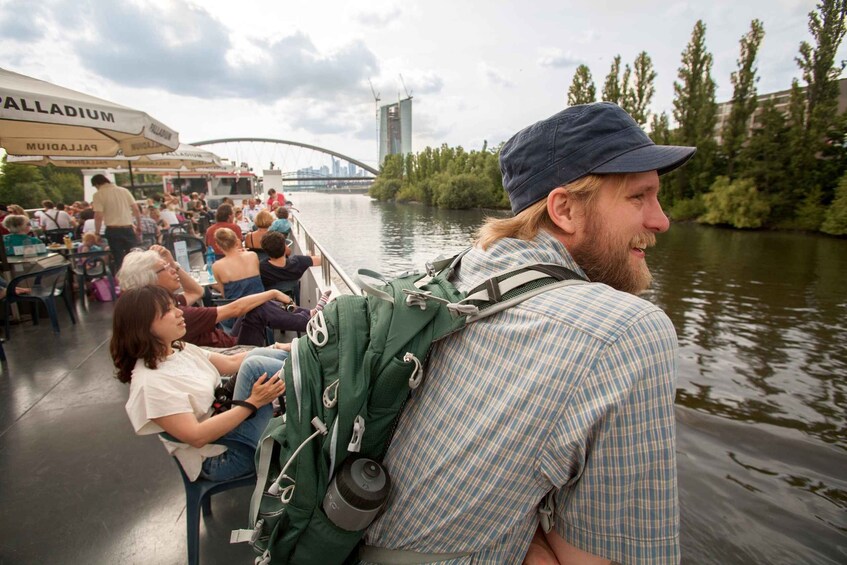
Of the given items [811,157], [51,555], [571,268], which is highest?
[811,157]

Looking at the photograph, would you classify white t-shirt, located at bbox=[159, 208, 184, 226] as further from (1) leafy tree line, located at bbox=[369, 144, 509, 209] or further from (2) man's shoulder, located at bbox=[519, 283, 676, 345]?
(1) leafy tree line, located at bbox=[369, 144, 509, 209]

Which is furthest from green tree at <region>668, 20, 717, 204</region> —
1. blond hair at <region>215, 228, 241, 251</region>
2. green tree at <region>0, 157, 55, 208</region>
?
green tree at <region>0, 157, 55, 208</region>

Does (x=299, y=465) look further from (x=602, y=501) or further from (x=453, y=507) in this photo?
(x=602, y=501)

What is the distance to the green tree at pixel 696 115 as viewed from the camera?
43062 millimetres

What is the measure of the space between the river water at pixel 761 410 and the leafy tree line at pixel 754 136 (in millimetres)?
13178

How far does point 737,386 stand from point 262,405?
9.99m

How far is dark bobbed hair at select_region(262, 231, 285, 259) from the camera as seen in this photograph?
16.4ft

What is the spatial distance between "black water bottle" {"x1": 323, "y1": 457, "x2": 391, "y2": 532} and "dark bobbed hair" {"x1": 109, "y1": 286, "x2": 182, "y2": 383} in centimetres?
155

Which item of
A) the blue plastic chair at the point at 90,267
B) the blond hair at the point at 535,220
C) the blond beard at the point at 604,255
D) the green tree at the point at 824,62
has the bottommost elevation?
the blue plastic chair at the point at 90,267

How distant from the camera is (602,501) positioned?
Answer: 78 centimetres

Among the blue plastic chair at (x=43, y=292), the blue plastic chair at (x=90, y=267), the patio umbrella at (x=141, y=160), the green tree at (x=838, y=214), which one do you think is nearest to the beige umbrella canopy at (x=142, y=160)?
the patio umbrella at (x=141, y=160)

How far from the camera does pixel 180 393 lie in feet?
6.75

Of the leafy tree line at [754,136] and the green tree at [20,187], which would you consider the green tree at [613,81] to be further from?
the green tree at [20,187]

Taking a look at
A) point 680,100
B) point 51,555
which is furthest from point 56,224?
point 680,100
